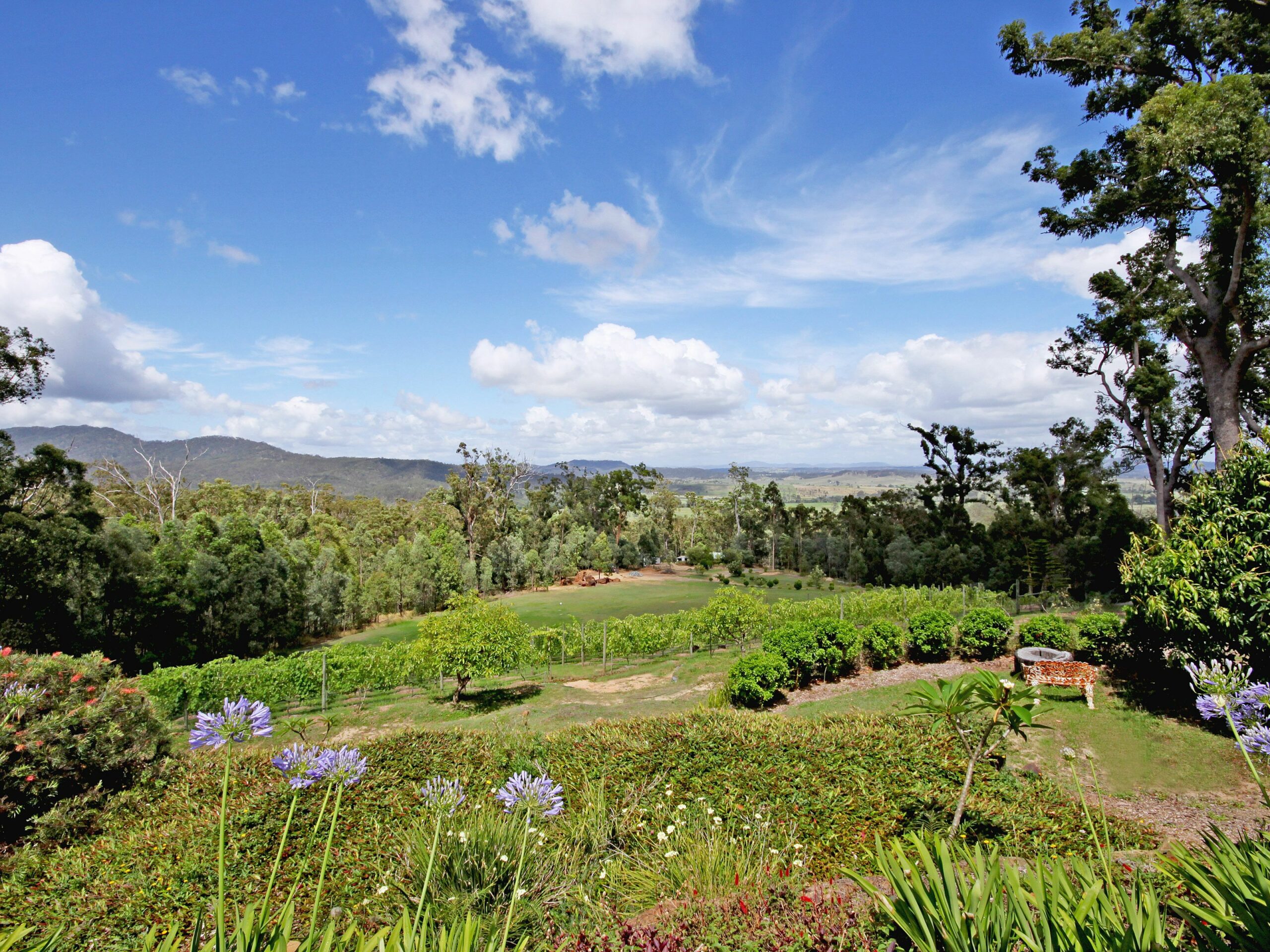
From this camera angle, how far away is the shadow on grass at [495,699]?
1441 cm

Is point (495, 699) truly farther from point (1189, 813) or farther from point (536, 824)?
point (1189, 813)

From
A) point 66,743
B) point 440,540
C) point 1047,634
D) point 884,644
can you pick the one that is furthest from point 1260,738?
point 440,540

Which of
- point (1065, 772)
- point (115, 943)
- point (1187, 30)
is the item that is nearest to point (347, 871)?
point (115, 943)

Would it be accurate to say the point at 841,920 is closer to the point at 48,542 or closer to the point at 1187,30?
the point at 1187,30

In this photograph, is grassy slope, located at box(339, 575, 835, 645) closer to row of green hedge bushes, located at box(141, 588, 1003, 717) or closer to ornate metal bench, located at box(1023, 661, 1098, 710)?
row of green hedge bushes, located at box(141, 588, 1003, 717)

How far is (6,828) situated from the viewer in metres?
4.91

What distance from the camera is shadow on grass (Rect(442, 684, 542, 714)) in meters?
14.4

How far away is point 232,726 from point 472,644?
13151mm

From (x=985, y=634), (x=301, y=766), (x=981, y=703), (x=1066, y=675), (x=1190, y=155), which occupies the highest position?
(x=1190, y=155)

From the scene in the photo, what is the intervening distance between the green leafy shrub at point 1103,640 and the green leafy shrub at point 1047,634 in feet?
0.88

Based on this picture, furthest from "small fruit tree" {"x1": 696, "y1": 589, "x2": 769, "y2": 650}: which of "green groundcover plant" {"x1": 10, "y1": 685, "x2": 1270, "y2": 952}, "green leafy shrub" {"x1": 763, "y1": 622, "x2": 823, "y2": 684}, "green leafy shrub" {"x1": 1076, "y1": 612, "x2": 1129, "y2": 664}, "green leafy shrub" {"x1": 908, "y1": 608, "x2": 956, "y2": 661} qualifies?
"green groundcover plant" {"x1": 10, "y1": 685, "x2": 1270, "y2": 952}

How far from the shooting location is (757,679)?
11.2 m

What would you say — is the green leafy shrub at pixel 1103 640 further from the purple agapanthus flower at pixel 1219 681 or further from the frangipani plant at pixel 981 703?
the purple agapanthus flower at pixel 1219 681

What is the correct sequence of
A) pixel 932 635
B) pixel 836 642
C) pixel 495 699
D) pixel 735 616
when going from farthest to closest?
pixel 735 616 → pixel 495 699 → pixel 932 635 → pixel 836 642
